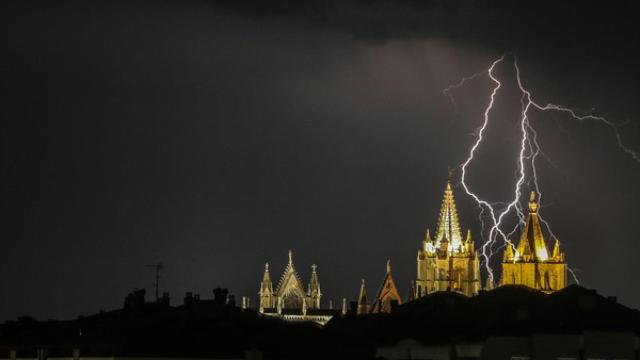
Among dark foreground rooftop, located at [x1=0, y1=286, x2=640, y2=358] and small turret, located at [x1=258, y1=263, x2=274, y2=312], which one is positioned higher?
small turret, located at [x1=258, y1=263, x2=274, y2=312]

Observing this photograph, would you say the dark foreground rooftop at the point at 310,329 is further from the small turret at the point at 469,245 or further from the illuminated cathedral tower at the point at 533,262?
the small turret at the point at 469,245

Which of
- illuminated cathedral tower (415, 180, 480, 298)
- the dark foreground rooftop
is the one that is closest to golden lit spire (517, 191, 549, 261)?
illuminated cathedral tower (415, 180, 480, 298)

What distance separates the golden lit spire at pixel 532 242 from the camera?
478 feet

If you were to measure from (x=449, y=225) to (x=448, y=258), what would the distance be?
138 inches

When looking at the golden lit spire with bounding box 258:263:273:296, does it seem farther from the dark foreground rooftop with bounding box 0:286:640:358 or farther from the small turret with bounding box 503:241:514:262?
the dark foreground rooftop with bounding box 0:286:640:358

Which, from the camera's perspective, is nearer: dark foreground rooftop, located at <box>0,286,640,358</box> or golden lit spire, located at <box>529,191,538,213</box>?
dark foreground rooftop, located at <box>0,286,640,358</box>

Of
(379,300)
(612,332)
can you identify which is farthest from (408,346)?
(379,300)

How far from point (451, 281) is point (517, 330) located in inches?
4024

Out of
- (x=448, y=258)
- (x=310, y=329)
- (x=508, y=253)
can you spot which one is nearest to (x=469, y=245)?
(x=448, y=258)

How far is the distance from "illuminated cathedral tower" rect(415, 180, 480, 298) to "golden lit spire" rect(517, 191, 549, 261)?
1725cm

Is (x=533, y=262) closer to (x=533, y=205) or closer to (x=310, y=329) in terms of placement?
(x=533, y=205)

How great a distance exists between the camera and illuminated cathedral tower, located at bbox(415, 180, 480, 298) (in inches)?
6526

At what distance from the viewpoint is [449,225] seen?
170125 millimetres

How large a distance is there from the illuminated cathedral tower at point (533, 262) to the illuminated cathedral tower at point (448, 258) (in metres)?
17.1
